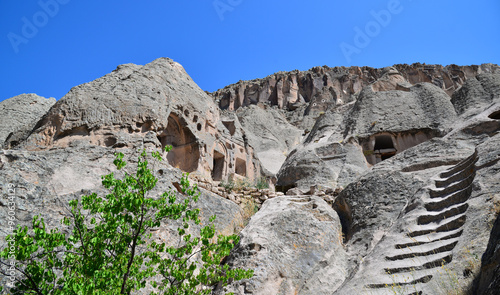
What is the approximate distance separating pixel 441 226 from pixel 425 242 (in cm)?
47

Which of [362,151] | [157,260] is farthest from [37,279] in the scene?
[362,151]

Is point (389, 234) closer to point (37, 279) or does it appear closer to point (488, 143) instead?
point (488, 143)

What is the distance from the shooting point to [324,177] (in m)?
14.3

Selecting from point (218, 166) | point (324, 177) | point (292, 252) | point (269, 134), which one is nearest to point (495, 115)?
point (324, 177)

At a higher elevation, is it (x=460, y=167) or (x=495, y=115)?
(x=495, y=115)

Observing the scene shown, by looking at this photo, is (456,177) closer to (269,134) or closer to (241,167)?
(241,167)

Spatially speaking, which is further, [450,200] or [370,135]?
[370,135]

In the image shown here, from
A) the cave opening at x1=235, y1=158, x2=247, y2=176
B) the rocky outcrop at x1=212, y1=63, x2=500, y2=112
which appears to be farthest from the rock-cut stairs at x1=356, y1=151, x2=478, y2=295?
the rocky outcrop at x1=212, y1=63, x2=500, y2=112

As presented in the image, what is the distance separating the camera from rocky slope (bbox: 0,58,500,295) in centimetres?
604

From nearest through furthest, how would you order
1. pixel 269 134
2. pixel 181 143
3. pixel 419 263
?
pixel 419 263, pixel 181 143, pixel 269 134

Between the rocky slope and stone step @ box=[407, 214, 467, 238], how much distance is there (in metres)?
0.03

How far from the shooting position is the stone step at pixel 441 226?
6.29 m

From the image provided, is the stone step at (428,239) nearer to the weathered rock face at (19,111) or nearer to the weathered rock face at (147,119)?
the weathered rock face at (147,119)

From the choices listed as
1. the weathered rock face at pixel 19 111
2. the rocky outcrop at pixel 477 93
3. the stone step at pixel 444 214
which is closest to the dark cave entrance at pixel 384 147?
the rocky outcrop at pixel 477 93
